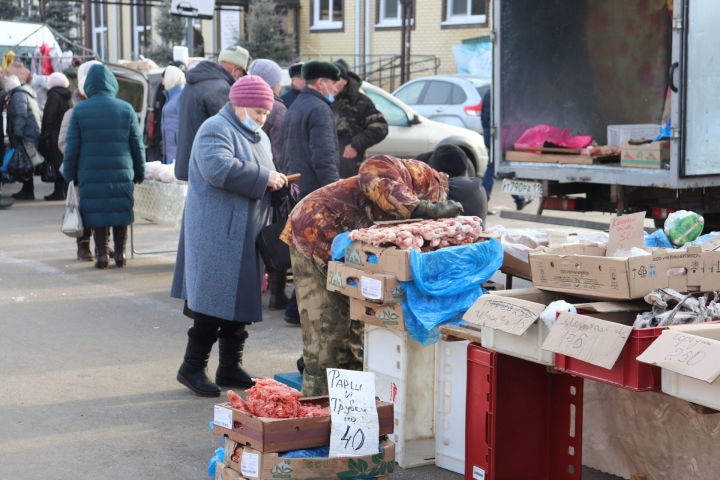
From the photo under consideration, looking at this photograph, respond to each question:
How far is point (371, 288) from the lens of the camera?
4.95 metres

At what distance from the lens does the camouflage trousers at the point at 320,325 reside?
5.43 metres

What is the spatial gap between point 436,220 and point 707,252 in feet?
4.34

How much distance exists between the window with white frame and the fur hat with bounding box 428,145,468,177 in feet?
69.9

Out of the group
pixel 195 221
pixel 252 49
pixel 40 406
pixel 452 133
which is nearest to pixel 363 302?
pixel 195 221

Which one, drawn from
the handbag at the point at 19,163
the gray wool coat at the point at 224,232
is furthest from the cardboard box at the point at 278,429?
the handbag at the point at 19,163

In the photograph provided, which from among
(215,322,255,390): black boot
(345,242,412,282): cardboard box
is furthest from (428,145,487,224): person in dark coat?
(215,322,255,390): black boot

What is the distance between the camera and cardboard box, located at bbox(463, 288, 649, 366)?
4.11m

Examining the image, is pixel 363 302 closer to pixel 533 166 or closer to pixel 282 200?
pixel 282 200

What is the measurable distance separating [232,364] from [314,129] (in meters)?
2.28

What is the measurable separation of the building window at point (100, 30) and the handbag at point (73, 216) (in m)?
29.7

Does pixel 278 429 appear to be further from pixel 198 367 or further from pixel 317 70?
pixel 317 70

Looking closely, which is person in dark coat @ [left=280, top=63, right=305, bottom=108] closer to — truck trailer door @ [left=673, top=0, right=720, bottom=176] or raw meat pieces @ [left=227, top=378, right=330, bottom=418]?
truck trailer door @ [left=673, top=0, right=720, bottom=176]

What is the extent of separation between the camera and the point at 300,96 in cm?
803

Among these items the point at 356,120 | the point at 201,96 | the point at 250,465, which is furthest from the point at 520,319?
the point at 356,120
